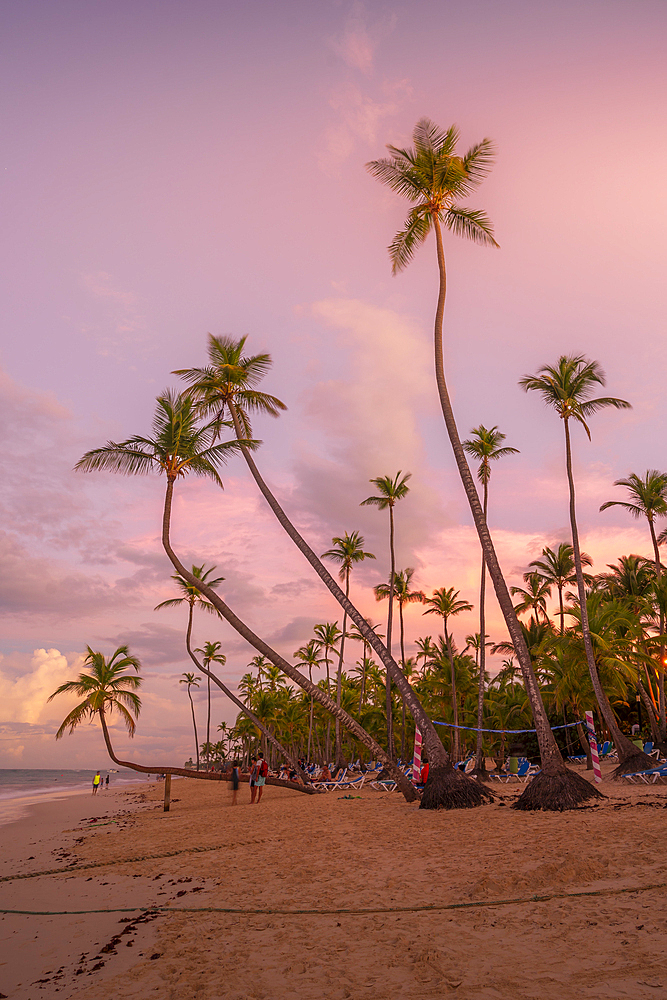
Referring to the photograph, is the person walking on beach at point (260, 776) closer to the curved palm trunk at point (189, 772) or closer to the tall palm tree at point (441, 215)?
the curved palm trunk at point (189, 772)

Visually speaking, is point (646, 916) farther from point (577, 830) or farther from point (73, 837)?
point (73, 837)

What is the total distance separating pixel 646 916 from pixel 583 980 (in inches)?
58.4

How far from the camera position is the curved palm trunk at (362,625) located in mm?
16266

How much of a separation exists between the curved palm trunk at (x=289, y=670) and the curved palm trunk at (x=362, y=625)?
42 cm

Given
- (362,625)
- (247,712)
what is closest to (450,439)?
(362,625)

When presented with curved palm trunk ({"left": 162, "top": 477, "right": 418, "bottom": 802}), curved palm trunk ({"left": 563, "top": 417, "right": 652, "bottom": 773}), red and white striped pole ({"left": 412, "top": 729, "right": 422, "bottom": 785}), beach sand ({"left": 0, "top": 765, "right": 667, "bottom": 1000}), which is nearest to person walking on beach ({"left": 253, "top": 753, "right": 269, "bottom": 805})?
curved palm trunk ({"left": 162, "top": 477, "right": 418, "bottom": 802})

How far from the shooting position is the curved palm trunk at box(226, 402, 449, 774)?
53.4ft

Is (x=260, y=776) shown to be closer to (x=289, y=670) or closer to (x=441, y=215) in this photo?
(x=289, y=670)

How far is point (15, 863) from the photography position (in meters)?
12.8

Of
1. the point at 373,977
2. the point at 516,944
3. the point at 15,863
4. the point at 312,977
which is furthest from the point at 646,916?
the point at 15,863

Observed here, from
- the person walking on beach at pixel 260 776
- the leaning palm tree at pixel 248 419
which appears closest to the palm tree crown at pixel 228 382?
the leaning palm tree at pixel 248 419

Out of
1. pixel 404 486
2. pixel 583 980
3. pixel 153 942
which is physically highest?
pixel 404 486

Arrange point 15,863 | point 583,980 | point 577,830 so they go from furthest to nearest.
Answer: point 15,863, point 577,830, point 583,980

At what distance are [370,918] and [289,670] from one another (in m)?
12.9
